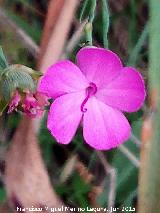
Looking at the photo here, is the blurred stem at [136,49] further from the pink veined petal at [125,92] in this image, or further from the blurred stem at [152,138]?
the blurred stem at [152,138]

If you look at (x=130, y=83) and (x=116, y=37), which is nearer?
(x=130, y=83)

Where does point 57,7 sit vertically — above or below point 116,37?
above

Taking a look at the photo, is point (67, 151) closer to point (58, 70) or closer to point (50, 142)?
point (50, 142)

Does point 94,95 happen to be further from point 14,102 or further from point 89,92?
point 14,102

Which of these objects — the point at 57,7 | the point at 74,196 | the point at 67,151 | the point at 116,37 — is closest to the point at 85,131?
the point at 57,7

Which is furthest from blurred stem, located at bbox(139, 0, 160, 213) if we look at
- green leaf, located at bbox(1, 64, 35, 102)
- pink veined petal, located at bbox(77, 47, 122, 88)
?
green leaf, located at bbox(1, 64, 35, 102)

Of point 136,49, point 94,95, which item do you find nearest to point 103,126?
point 94,95

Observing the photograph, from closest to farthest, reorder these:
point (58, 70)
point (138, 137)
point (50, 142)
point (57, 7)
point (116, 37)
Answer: point (58, 70) < point (57, 7) < point (138, 137) < point (50, 142) < point (116, 37)
